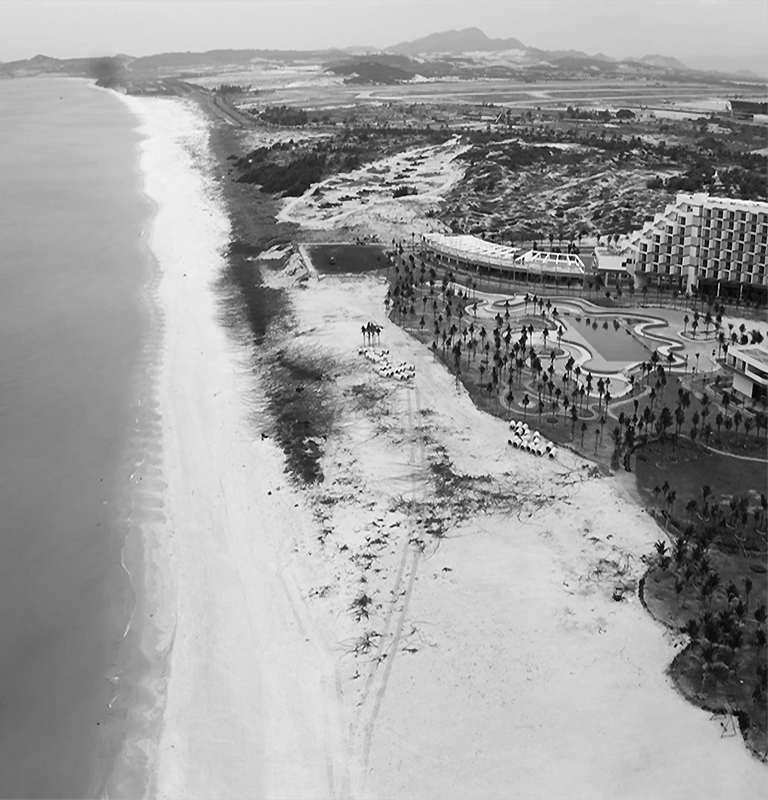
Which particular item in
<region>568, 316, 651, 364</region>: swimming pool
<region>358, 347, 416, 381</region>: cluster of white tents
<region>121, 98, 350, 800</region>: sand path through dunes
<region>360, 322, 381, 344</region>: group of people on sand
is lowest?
<region>121, 98, 350, 800</region>: sand path through dunes

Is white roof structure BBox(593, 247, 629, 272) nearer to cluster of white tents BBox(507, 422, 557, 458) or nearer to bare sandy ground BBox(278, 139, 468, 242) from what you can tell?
bare sandy ground BBox(278, 139, 468, 242)

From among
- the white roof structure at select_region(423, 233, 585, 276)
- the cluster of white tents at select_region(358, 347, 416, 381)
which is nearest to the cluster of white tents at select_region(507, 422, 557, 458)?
the cluster of white tents at select_region(358, 347, 416, 381)

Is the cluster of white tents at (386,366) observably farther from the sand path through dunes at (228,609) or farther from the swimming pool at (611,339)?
the swimming pool at (611,339)

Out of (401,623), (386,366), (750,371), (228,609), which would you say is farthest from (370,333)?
(401,623)

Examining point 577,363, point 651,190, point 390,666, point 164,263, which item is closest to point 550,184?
point 651,190

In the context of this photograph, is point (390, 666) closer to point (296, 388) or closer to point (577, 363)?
point (296, 388)

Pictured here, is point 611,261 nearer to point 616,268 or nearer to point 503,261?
point 616,268
